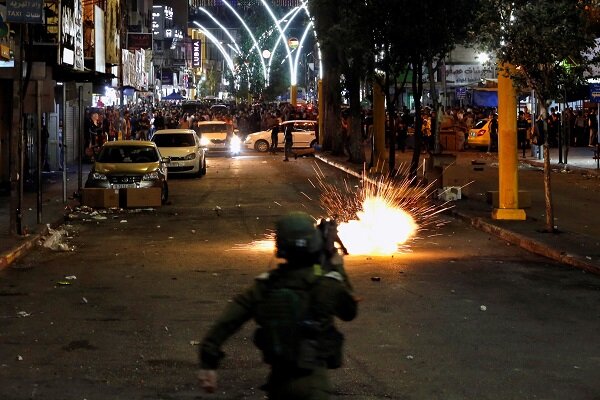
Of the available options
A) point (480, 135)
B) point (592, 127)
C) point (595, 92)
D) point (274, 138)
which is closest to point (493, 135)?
point (480, 135)

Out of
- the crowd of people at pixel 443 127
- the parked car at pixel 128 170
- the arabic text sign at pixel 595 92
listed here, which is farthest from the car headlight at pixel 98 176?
the arabic text sign at pixel 595 92

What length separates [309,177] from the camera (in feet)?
118

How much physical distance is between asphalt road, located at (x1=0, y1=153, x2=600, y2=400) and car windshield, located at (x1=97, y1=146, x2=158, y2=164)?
7101 mm

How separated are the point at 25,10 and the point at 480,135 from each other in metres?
34.4

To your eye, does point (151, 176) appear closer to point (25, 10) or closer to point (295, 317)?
point (25, 10)

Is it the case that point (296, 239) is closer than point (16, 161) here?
Yes

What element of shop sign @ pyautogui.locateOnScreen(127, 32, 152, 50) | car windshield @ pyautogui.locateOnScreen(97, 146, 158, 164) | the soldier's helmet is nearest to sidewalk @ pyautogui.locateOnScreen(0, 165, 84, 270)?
car windshield @ pyautogui.locateOnScreen(97, 146, 158, 164)

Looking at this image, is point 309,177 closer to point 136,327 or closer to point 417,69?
point 417,69

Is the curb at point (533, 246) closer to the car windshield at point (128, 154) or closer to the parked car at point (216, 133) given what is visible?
the car windshield at point (128, 154)

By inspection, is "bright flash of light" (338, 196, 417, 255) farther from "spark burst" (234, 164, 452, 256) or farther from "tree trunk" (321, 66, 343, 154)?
"tree trunk" (321, 66, 343, 154)

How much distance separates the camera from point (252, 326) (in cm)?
1083

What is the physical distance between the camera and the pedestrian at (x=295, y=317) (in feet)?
15.9

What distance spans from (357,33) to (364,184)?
14.9 feet

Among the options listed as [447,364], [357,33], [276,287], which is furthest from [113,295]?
[357,33]
